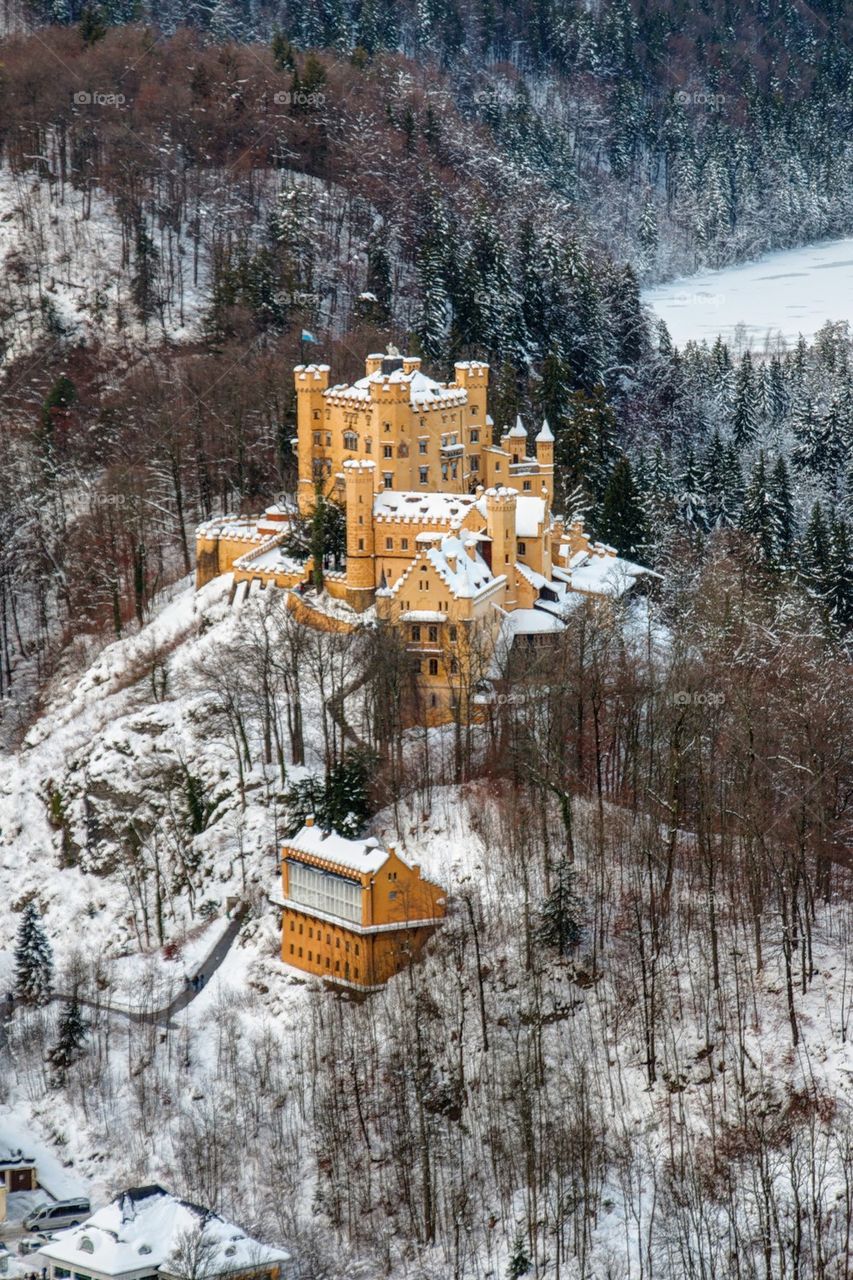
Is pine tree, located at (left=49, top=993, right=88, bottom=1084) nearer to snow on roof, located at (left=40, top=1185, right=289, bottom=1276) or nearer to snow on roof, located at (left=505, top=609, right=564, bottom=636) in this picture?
snow on roof, located at (left=40, top=1185, right=289, bottom=1276)

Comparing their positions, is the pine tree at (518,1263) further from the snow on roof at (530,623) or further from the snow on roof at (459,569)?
the snow on roof at (530,623)

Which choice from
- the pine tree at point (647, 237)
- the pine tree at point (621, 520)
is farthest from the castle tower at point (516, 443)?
the pine tree at point (647, 237)

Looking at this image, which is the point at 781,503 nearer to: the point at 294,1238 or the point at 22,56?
the point at 294,1238

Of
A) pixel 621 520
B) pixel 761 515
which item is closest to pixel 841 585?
pixel 761 515

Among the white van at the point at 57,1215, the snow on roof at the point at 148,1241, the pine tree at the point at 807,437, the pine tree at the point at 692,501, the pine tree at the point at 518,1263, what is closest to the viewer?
the pine tree at the point at 518,1263

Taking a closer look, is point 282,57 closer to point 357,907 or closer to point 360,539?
point 360,539

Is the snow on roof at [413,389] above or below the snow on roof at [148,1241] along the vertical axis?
above
